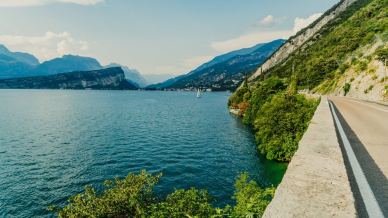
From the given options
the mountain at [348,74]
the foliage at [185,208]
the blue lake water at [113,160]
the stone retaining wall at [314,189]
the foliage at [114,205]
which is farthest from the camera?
the mountain at [348,74]

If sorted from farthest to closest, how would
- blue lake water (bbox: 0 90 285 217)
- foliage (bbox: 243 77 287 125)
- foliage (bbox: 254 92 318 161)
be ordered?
foliage (bbox: 243 77 287 125)
foliage (bbox: 254 92 318 161)
blue lake water (bbox: 0 90 285 217)

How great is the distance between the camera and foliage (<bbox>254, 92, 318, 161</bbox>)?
47.5 meters

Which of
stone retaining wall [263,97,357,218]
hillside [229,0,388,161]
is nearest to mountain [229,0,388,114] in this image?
hillside [229,0,388,161]

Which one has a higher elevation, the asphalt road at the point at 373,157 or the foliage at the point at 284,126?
the asphalt road at the point at 373,157

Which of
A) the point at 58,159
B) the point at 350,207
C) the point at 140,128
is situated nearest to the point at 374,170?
the point at 350,207

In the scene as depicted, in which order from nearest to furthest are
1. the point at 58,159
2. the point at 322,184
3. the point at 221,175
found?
the point at 322,184
the point at 221,175
the point at 58,159

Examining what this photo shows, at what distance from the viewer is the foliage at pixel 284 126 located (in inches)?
1868

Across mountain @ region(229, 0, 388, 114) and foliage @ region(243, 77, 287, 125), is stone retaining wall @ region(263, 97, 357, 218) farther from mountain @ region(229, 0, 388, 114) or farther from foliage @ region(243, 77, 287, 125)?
foliage @ region(243, 77, 287, 125)

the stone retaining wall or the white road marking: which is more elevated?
the stone retaining wall

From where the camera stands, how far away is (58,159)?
54.9 metres

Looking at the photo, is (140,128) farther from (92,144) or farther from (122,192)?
(122,192)

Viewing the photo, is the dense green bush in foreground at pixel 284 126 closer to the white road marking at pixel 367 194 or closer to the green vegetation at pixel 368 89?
the green vegetation at pixel 368 89

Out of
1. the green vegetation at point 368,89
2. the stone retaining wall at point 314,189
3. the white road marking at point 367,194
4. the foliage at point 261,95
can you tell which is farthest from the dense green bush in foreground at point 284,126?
the stone retaining wall at point 314,189

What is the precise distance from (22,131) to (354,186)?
3638 inches
